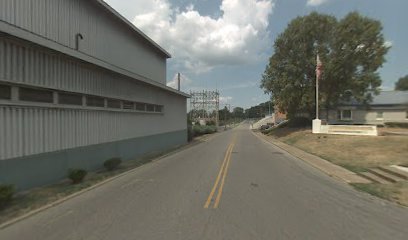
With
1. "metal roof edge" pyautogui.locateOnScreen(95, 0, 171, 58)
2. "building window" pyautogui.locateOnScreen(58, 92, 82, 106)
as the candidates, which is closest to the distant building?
"metal roof edge" pyautogui.locateOnScreen(95, 0, 171, 58)

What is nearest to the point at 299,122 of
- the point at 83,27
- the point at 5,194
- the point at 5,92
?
the point at 83,27

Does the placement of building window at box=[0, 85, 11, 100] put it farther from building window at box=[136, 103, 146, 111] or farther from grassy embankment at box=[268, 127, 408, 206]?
building window at box=[136, 103, 146, 111]

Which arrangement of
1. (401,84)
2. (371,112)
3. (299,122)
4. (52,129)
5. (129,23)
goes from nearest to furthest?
1. (52,129)
2. (129,23)
3. (371,112)
4. (299,122)
5. (401,84)

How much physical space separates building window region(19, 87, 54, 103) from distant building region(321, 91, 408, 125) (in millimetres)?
45386

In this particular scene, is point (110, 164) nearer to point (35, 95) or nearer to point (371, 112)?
point (35, 95)

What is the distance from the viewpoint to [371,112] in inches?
2137

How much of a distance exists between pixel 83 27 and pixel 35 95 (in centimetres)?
734

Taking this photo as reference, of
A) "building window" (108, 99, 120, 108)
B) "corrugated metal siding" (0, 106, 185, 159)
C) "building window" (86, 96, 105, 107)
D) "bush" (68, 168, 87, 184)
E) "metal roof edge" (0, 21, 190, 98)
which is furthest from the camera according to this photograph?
"building window" (108, 99, 120, 108)

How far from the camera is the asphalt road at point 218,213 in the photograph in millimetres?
7074

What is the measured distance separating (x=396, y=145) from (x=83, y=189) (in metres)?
20.4

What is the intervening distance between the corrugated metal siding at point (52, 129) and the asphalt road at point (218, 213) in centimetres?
263

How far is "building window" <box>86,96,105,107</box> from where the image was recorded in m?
17.1

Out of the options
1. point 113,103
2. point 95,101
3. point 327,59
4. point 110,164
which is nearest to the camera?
point 110,164

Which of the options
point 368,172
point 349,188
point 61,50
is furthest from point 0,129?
point 368,172
